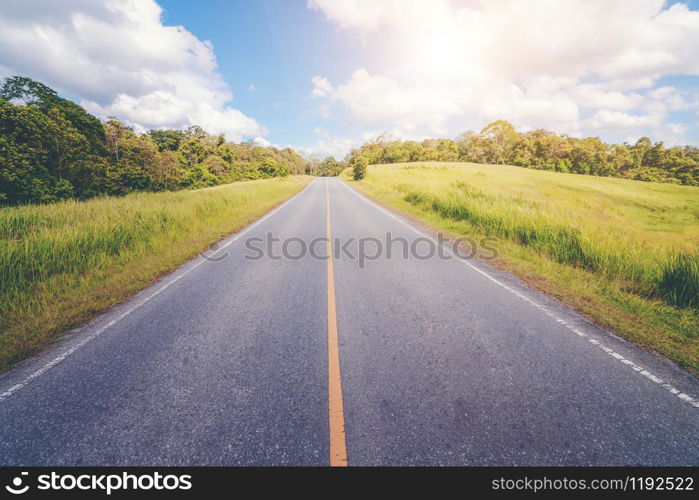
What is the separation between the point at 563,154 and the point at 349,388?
270 ft

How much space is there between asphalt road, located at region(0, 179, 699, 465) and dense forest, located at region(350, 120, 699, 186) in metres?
49.7

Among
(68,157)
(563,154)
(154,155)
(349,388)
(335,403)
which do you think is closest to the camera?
(335,403)

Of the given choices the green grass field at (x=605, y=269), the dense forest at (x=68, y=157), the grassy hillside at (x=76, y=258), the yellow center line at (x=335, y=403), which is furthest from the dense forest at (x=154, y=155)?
the green grass field at (x=605, y=269)

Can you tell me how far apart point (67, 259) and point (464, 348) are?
320 inches

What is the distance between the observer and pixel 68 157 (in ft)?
79.3

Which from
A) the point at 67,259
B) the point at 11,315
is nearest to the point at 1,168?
the point at 67,259

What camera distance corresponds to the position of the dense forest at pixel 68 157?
20531mm

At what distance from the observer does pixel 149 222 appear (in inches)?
332

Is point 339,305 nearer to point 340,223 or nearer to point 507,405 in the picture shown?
point 507,405

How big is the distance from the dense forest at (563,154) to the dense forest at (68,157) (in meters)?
33.5

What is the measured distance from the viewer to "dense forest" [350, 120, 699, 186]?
5034 cm

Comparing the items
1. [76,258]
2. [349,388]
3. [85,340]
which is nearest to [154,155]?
[76,258]

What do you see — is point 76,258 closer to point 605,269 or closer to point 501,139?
point 605,269

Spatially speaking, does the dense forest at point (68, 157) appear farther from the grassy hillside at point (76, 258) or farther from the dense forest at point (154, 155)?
the grassy hillside at point (76, 258)
